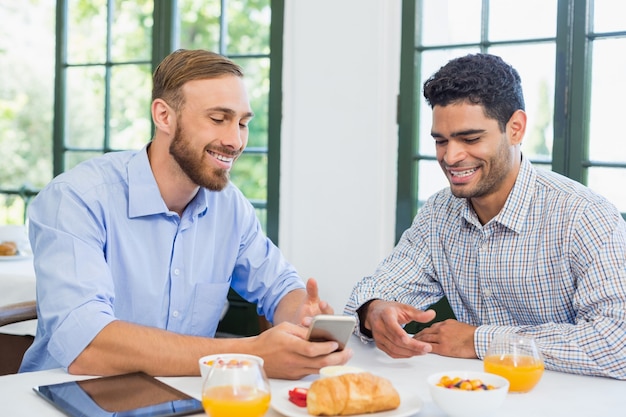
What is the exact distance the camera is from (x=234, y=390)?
1202 millimetres

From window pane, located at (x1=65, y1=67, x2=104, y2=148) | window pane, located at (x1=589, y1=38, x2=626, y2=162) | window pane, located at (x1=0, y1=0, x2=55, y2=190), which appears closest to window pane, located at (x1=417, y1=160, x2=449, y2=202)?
window pane, located at (x1=589, y1=38, x2=626, y2=162)

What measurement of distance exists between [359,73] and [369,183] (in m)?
0.44

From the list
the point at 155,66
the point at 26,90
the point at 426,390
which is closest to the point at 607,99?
the point at 426,390

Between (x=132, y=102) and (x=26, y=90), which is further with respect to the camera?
(x=26, y=90)

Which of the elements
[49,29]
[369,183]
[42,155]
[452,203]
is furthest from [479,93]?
[42,155]

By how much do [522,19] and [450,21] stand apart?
0.29 metres

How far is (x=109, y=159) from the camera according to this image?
2.10 m

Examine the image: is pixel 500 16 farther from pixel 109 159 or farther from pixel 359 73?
pixel 109 159

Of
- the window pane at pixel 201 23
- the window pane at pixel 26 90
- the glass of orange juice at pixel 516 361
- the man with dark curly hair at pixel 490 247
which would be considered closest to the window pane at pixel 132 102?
the window pane at pixel 201 23

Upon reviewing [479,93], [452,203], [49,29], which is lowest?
[452,203]

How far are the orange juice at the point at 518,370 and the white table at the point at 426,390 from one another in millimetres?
23

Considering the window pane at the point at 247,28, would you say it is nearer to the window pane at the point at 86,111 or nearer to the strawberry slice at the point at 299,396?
the window pane at the point at 86,111

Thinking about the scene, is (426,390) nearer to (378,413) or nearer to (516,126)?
(378,413)

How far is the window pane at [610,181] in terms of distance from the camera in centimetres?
284
